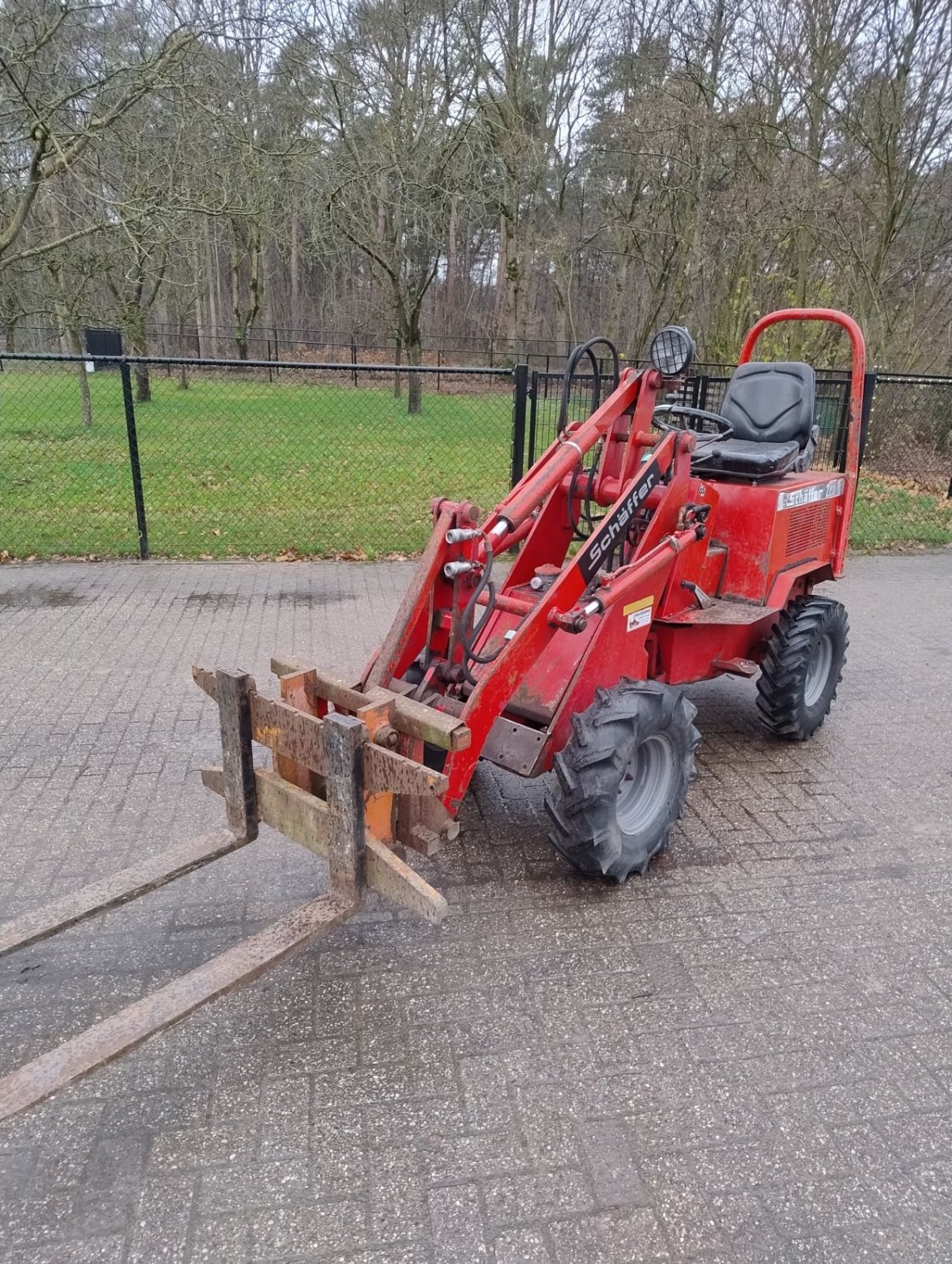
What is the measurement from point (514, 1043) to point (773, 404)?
3.54 metres

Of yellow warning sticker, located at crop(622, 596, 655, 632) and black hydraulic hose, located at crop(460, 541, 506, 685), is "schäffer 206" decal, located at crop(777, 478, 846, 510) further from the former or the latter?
black hydraulic hose, located at crop(460, 541, 506, 685)

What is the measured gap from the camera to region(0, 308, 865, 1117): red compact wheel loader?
2562 millimetres

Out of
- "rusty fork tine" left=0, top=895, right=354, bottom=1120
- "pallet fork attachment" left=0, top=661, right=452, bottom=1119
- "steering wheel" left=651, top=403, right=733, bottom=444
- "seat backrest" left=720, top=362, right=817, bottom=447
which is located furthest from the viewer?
"seat backrest" left=720, top=362, right=817, bottom=447

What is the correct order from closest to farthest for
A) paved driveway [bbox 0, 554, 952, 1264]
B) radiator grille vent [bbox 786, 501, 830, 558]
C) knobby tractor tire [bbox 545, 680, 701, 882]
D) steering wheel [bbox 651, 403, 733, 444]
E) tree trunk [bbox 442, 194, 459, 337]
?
1. paved driveway [bbox 0, 554, 952, 1264]
2. knobby tractor tire [bbox 545, 680, 701, 882]
3. steering wheel [bbox 651, 403, 733, 444]
4. radiator grille vent [bbox 786, 501, 830, 558]
5. tree trunk [bbox 442, 194, 459, 337]

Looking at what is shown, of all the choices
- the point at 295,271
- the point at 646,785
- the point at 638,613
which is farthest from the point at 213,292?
the point at 646,785

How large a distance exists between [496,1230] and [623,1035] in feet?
2.45

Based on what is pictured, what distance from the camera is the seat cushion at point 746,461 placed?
14.2 ft

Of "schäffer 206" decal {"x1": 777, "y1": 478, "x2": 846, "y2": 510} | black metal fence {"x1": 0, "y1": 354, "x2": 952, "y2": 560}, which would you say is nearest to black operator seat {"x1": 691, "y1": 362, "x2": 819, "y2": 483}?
"schäffer 206" decal {"x1": 777, "y1": 478, "x2": 846, "y2": 510}

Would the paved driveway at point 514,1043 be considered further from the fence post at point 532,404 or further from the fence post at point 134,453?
the fence post at point 532,404

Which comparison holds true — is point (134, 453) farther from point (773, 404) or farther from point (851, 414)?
point (851, 414)

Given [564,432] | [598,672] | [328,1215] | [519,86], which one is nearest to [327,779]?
[328,1215]

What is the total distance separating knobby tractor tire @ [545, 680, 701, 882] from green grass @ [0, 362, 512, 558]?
5527 millimetres

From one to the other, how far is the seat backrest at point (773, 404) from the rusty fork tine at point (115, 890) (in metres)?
3.43

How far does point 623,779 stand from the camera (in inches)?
135
